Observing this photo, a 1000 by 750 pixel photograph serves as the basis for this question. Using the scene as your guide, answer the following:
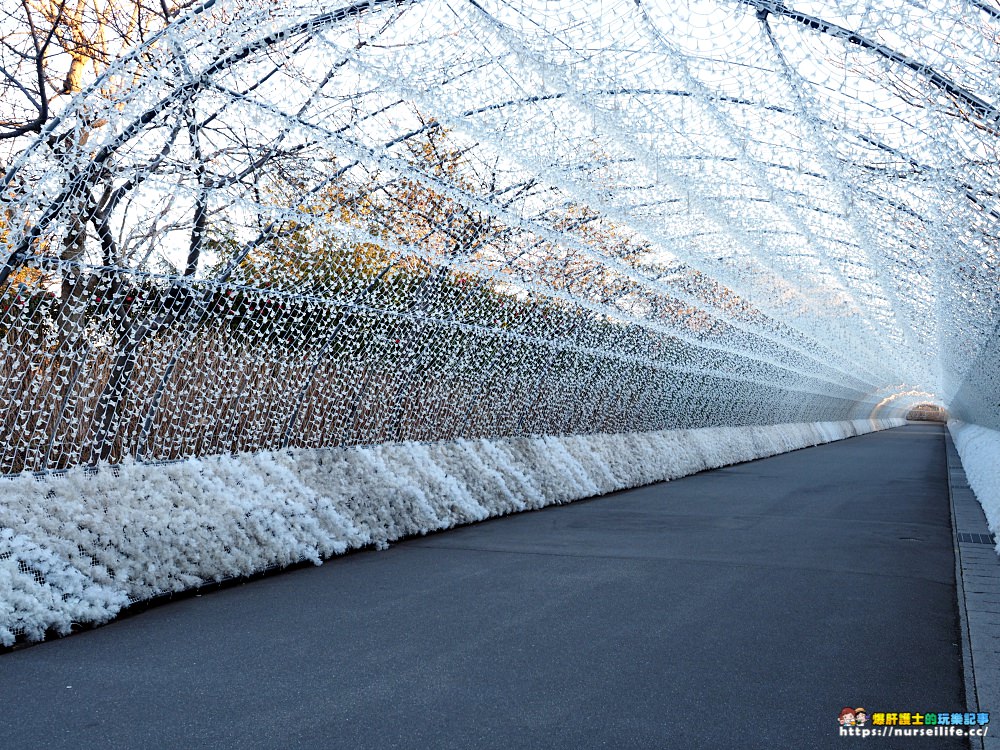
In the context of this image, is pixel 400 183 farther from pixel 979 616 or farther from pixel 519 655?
pixel 979 616

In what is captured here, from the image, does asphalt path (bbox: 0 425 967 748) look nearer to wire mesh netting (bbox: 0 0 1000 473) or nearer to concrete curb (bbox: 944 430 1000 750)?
concrete curb (bbox: 944 430 1000 750)

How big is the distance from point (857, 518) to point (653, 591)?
16.8ft

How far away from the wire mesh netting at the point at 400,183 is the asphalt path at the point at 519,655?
154 cm

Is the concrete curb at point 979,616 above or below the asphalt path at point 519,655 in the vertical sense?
below

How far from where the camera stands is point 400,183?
7805 mm

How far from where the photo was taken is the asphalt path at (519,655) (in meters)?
3.45

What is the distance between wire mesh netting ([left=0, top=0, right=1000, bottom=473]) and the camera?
17.1 ft

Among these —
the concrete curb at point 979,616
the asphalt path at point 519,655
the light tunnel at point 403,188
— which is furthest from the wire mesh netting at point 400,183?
the concrete curb at point 979,616

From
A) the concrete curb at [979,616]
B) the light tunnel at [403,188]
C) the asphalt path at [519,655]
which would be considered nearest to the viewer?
the asphalt path at [519,655]

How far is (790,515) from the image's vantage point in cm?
1040

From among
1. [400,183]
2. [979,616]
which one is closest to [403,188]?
[400,183]

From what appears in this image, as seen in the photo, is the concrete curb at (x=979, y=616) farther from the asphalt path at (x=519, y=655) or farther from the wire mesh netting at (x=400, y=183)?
the wire mesh netting at (x=400, y=183)

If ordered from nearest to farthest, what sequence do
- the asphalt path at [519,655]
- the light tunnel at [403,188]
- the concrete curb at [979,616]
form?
1. the asphalt path at [519,655]
2. the concrete curb at [979,616]
3. the light tunnel at [403,188]

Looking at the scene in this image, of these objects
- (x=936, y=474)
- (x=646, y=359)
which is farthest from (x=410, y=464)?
(x=936, y=474)
